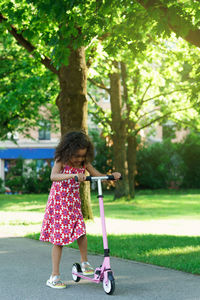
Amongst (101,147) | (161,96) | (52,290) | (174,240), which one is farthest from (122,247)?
(101,147)

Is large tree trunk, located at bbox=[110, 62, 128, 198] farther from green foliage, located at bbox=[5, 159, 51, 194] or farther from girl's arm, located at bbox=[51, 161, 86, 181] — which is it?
girl's arm, located at bbox=[51, 161, 86, 181]

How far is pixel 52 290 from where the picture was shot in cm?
548

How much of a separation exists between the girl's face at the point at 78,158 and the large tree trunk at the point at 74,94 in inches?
251

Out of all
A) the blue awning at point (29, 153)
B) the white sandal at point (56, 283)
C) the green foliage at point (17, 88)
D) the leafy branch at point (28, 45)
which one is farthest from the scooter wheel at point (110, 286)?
the blue awning at point (29, 153)

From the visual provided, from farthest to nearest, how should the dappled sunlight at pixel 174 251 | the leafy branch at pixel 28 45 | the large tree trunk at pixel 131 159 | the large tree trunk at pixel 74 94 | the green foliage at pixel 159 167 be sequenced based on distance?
the green foliage at pixel 159 167, the large tree trunk at pixel 131 159, the leafy branch at pixel 28 45, the large tree trunk at pixel 74 94, the dappled sunlight at pixel 174 251

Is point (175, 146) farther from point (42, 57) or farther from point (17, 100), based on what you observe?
point (42, 57)

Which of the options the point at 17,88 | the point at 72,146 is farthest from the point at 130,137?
the point at 72,146

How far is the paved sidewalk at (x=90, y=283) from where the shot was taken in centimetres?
517

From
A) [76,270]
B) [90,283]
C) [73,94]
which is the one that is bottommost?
[90,283]

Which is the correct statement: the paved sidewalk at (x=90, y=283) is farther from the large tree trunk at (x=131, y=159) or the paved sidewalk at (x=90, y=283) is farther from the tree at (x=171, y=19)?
the large tree trunk at (x=131, y=159)

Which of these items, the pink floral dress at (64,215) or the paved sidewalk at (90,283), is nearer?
the paved sidewalk at (90,283)

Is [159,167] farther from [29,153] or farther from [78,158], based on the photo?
[78,158]

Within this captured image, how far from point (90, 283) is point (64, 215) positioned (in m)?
0.84

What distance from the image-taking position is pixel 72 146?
5664 mm
